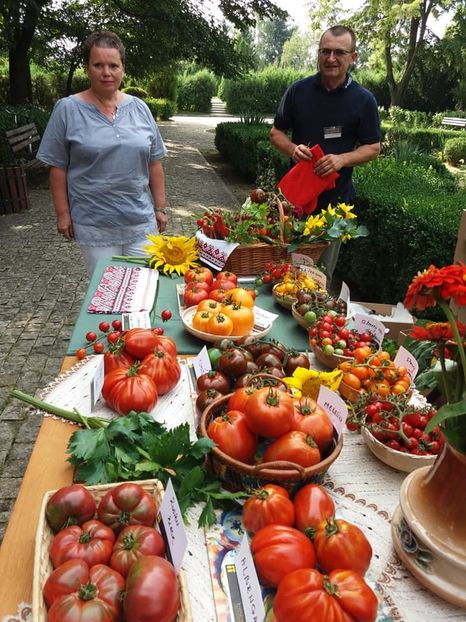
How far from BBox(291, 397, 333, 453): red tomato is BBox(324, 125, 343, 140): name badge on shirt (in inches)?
98.4

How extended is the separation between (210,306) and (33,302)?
3.62m

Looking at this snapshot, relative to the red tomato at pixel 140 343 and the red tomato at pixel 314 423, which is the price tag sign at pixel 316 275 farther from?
the red tomato at pixel 314 423

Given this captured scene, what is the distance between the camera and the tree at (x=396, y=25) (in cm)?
2427

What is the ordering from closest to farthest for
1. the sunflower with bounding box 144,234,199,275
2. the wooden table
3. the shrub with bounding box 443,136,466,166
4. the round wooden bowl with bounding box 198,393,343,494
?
the wooden table < the round wooden bowl with bounding box 198,393,343,494 < the sunflower with bounding box 144,234,199,275 < the shrub with bounding box 443,136,466,166

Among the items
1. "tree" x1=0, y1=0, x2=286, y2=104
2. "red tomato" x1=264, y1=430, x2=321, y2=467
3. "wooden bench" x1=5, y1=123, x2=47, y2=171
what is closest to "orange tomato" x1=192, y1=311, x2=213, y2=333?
"red tomato" x1=264, y1=430, x2=321, y2=467

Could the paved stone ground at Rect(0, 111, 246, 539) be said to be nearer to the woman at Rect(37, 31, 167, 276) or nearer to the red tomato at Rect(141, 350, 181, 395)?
the woman at Rect(37, 31, 167, 276)

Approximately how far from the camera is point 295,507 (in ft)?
3.90

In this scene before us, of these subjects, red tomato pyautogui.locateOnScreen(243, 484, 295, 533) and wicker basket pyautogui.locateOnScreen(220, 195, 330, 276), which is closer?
red tomato pyautogui.locateOnScreen(243, 484, 295, 533)

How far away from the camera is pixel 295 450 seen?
127 cm

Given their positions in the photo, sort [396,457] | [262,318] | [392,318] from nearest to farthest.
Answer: [396,457]
[262,318]
[392,318]

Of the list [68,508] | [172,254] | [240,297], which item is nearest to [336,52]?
[172,254]

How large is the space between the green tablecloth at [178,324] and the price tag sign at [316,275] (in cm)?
23

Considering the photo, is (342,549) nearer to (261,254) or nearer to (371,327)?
(371,327)

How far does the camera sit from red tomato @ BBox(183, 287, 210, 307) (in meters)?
2.35
